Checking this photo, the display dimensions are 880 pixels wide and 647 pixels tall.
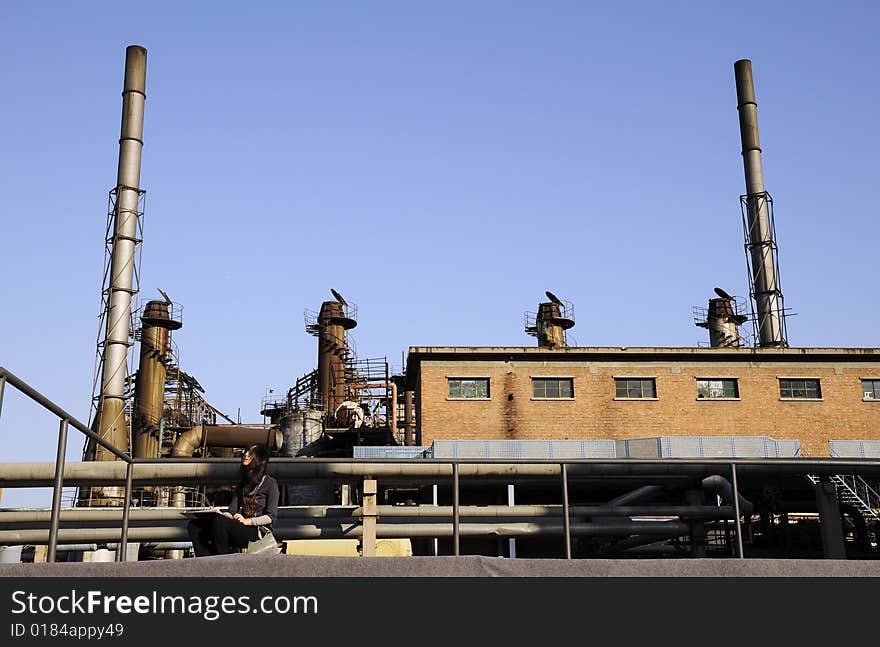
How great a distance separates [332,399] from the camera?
51.3m

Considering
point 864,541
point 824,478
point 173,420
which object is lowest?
point 864,541

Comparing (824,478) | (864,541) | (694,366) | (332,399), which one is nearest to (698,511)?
(824,478)

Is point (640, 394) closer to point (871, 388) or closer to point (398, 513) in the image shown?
point (871, 388)

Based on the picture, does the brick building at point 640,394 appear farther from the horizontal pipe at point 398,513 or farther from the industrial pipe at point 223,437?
the horizontal pipe at point 398,513

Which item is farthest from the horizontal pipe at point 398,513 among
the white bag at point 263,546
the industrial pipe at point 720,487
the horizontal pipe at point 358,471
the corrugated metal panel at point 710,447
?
the corrugated metal panel at point 710,447

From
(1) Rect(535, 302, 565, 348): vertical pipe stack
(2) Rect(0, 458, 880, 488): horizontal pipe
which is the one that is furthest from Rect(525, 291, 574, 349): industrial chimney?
(2) Rect(0, 458, 880, 488): horizontal pipe

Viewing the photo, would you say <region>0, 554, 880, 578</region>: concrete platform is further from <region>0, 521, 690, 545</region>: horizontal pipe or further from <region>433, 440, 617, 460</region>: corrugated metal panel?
<region>433, 440, 617, 460</region>: corrugated metal panel

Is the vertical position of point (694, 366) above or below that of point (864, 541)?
above

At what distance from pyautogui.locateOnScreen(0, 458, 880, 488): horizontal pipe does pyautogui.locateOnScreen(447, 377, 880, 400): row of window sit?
62.4 feet

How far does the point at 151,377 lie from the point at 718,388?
94.2ft

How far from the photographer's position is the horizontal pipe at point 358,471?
10.5 m

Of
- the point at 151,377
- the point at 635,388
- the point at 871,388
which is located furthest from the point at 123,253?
the point at 871,388
